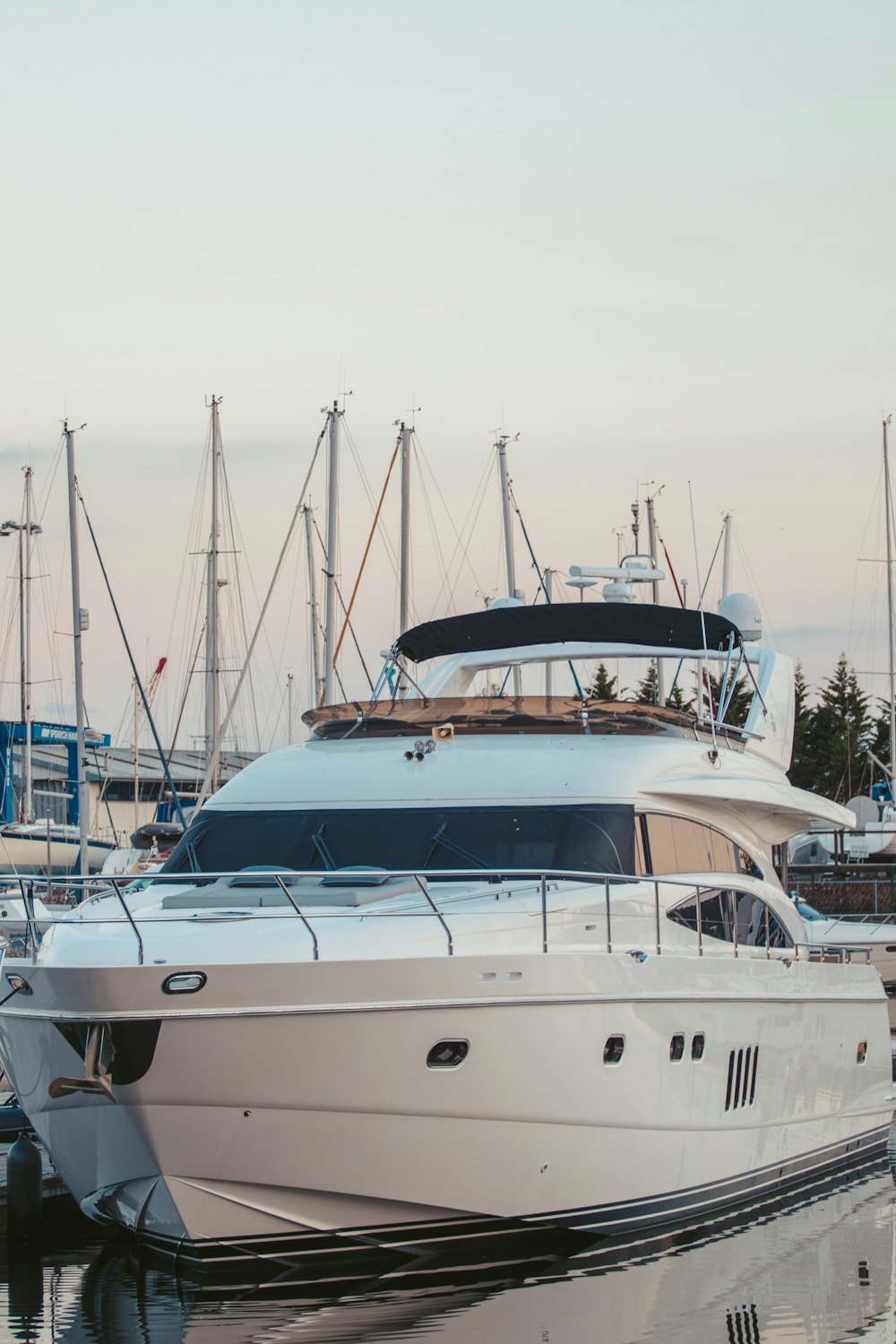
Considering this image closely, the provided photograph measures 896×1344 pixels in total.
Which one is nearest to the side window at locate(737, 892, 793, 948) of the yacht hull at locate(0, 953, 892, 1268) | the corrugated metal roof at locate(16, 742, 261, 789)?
the yacht hull at locate(0, 953, 892, 1268)

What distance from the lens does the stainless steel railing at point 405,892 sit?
927 centimetres

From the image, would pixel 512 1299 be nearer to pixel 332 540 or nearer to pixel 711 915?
pixel 711 915

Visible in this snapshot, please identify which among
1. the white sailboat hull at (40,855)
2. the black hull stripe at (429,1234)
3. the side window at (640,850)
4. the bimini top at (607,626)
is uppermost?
the bimini top at (607,626)

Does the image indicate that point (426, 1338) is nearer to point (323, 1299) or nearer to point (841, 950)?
point (323, 1299)

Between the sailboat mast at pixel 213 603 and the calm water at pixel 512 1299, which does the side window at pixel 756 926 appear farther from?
the sailboat mast at pixel 213 603

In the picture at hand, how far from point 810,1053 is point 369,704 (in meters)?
4.46

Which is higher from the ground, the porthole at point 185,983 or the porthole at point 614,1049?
the porthole at point 185,983

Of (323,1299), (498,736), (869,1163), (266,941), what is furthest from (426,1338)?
(869,1163)

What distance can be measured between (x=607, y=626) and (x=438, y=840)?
171 inches

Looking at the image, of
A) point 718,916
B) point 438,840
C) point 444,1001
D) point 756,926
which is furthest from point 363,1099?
point 756,926

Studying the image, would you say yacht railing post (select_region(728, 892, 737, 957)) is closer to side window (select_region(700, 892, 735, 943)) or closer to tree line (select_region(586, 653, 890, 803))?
side window (select_region(700, 892, 735, 943))

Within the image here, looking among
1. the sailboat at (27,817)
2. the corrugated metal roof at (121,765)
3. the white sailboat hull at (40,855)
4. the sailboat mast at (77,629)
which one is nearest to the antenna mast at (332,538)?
the sailboat mast at (77,629)

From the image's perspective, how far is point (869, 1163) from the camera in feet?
46.5

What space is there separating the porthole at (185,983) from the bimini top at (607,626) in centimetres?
685
